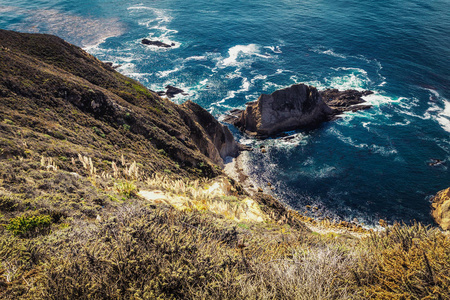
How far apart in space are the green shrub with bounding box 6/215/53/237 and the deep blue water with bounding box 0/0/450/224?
31.3 m

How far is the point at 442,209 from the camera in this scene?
Answer: 31531 millimetres

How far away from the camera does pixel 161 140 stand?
77.1 feet

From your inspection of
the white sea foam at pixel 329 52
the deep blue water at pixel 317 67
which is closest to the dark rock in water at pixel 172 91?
the deep blue water at pixel 317 67

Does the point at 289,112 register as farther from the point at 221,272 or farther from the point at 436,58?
the point at 436,58

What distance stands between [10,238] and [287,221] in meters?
15.2

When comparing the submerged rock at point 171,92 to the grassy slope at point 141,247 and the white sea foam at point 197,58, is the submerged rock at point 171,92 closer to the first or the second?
the white sea foam at point 197,58

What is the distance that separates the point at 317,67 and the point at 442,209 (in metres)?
44.4

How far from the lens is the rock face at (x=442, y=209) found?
30.8m

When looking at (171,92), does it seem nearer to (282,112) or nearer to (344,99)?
(282,112)

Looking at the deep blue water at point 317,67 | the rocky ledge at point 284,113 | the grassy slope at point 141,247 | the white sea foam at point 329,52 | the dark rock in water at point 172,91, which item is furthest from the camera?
the white sea foam at point 329,52

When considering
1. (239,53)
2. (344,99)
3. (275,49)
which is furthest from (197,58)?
(344,99)

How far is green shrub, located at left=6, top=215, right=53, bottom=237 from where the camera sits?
25.8 feet

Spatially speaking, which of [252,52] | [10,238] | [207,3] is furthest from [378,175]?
[207,3]

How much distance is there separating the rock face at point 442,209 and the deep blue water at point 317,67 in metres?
0.90
